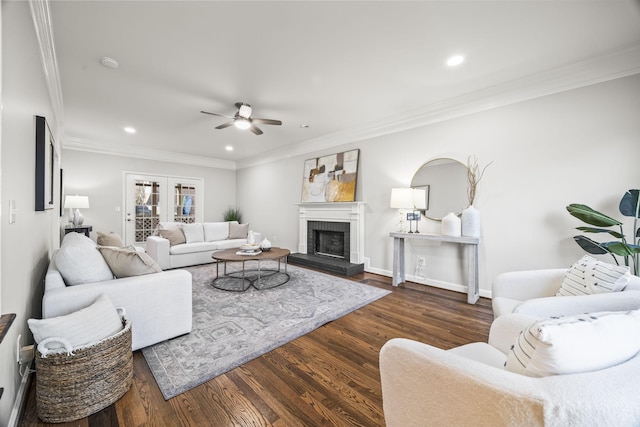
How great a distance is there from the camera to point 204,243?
4.98 meters

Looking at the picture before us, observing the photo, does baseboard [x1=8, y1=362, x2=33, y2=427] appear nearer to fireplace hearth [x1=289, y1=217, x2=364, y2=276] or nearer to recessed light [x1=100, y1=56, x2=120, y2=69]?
recessed light [x1=100, y1=56, x2=120, y2=69]

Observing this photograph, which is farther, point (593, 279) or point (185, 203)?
point (185, 203)

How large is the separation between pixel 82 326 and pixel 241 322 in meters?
1.25

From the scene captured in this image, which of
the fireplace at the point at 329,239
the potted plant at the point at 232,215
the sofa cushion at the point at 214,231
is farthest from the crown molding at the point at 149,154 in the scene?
the fireplace at the point at 329,239

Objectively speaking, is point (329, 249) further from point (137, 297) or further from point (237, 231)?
point (137, 297)

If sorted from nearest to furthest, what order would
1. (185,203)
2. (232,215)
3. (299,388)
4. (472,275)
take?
(299,388)
(472,275)
(185,203)
(232,215)

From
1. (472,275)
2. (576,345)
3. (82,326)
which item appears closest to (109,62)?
(82,326)

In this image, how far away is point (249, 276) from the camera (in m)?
4.02

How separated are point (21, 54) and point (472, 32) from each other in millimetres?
3133

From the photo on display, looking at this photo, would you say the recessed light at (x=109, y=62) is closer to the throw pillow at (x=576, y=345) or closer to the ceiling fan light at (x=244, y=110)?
the ceiling fan light at (x=244, y=110)

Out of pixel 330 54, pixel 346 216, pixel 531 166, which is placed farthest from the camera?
pixel 346 216

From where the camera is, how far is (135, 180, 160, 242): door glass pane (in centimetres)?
596

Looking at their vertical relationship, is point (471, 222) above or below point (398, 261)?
above

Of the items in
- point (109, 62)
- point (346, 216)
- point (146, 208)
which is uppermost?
point (109, 62)
